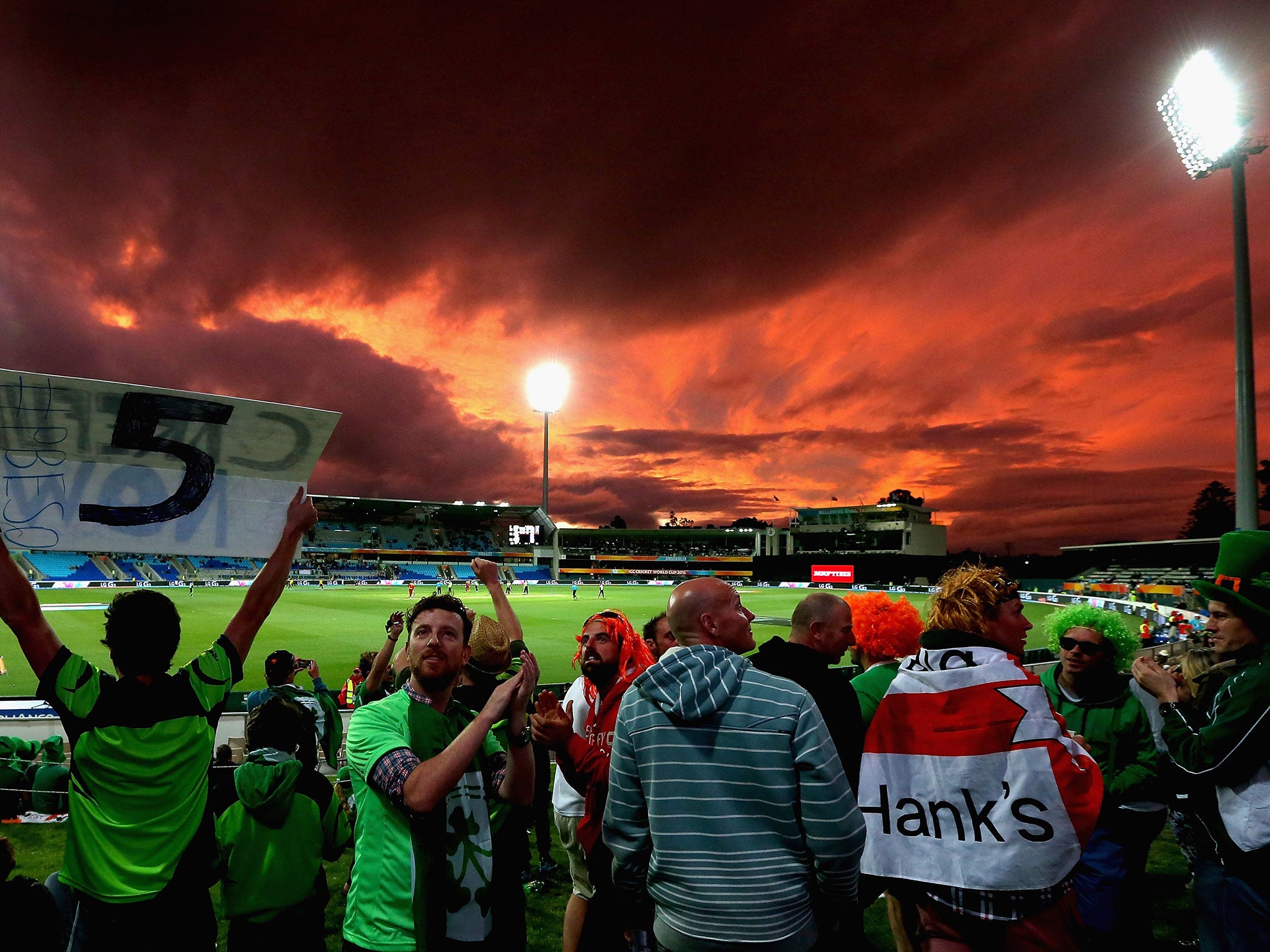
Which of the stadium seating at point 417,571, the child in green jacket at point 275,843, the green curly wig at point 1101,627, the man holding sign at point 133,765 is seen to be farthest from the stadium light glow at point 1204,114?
the stadium seating at point 417,571

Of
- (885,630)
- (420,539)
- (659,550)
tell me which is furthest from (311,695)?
(659,550)

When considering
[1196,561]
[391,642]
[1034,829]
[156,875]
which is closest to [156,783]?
[156,875]

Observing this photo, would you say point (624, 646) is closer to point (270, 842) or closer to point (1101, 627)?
point (270, 842)

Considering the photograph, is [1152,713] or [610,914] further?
[1152,713]

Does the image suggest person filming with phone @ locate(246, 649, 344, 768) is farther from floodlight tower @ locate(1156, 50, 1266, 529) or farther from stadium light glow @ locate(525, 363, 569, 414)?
stadium light glow @ locate(525, 363, 569, 414)

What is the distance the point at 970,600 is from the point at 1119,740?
210 centimetres

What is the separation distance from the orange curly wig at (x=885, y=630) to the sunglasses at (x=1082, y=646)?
982 mm

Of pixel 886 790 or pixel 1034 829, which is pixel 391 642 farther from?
pixel 1034 829

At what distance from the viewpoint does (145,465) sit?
Answer: 2.70 meters

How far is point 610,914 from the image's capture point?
10.1 feet

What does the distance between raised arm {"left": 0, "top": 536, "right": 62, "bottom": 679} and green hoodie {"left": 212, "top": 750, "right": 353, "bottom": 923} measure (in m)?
1.00

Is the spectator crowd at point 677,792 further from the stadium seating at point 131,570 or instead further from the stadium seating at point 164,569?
the stadium seating at point 164,569

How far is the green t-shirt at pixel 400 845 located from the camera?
2.16 meters

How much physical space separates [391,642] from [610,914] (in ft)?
8.03
